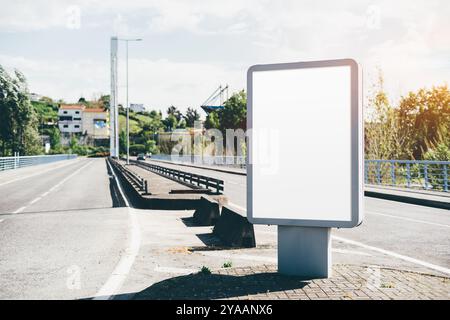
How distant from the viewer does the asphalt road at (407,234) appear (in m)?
8.87

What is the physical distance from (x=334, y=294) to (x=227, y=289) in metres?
1.22

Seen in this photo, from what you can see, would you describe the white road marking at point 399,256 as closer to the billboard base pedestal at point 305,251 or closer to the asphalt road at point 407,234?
the asphalt road at point 407,234

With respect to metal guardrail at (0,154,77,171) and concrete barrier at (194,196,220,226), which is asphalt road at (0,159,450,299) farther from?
metal guardrail at (0,154,77,171)

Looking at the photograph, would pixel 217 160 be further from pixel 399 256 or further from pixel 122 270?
pixel 122 270

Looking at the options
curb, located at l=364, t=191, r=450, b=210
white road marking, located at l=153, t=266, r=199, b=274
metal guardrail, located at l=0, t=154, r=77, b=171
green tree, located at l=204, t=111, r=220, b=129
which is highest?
green tree, located at l=204, t=111, r=220, b=129

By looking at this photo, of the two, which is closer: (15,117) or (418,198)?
(418,198)

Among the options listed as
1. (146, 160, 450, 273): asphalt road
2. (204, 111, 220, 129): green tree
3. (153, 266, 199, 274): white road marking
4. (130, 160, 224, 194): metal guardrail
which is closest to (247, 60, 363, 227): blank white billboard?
(153, 266, 199, 274): white road marking

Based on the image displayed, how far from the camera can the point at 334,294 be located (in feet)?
19.1

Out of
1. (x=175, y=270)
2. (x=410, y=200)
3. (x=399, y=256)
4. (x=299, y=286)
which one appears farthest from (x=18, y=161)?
(x=299, y=286)

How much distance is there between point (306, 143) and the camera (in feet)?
21.6

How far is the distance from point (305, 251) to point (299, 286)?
68 centimetres

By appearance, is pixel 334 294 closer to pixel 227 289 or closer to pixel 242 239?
pixel 227 289

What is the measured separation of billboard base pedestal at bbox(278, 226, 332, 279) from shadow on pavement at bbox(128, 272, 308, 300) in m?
0.18

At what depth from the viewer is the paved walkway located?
228 inches
